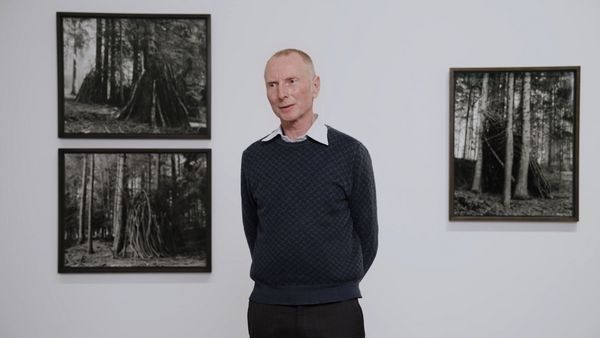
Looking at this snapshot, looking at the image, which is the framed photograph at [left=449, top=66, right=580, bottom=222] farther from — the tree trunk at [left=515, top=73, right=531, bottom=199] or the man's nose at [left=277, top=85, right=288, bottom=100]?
the man's nose at [left=277, top=85, right=288, bottom=100]

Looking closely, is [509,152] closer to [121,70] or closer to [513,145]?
[513,145]

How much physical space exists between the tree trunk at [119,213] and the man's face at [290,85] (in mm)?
1179

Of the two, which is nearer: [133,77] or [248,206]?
[248,206]

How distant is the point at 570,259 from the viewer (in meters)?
2.50

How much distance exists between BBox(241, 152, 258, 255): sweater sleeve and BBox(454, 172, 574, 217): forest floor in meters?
1.10

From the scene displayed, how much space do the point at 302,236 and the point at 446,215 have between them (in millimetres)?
1147

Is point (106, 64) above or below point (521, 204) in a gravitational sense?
above

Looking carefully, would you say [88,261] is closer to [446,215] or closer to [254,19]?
[254,19]

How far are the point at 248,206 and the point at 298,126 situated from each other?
0.34 metres

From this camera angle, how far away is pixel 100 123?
251 cm

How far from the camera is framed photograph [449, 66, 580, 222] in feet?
8.14

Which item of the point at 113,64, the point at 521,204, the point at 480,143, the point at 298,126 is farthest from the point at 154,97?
the point at 521,204

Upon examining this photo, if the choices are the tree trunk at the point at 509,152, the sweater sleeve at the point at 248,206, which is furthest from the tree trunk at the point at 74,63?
the tree trunk at the point at 509,152

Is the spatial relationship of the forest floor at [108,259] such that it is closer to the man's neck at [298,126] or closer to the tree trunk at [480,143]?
the man's neck at [298,126]
